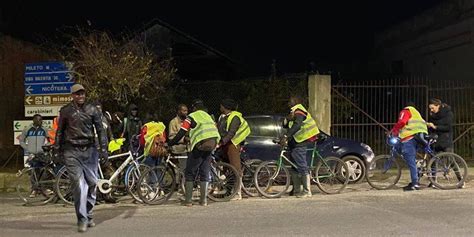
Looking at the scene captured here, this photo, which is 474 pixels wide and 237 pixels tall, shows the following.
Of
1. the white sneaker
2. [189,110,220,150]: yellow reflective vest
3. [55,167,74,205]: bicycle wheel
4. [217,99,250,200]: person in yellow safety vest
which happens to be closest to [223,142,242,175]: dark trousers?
[217,99,250,200]: person in yellow safety vest

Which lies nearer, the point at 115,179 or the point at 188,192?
the point at 188,192

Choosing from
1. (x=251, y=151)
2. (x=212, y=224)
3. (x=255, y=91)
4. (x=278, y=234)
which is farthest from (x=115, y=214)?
(x=255, y=91)

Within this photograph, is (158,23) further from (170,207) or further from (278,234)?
(278,234)

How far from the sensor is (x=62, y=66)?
42.7 ft

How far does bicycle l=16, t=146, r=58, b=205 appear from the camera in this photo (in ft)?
31.1

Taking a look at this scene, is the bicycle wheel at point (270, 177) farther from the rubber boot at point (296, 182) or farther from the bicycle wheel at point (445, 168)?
the bicycle wheel at point (445, 168)

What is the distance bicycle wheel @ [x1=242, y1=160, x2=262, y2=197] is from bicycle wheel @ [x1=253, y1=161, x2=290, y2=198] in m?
0.14

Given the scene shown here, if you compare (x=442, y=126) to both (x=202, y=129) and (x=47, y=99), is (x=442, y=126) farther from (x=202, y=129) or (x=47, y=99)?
(x=47, y=99)

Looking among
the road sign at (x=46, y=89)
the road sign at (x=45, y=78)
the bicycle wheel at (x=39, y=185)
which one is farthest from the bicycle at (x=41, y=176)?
the road sign at (x=45, y=78)

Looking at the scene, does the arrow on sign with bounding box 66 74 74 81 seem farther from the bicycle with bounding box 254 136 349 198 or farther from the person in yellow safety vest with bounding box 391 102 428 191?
A: the person in yellow safety vest with bounding box 391 102 428 191

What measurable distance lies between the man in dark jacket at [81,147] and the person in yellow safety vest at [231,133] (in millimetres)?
2599

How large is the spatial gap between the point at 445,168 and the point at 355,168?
1624 millimetres

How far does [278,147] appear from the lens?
36.9 ft

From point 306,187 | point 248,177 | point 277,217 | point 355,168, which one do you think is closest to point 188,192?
point 248,177
